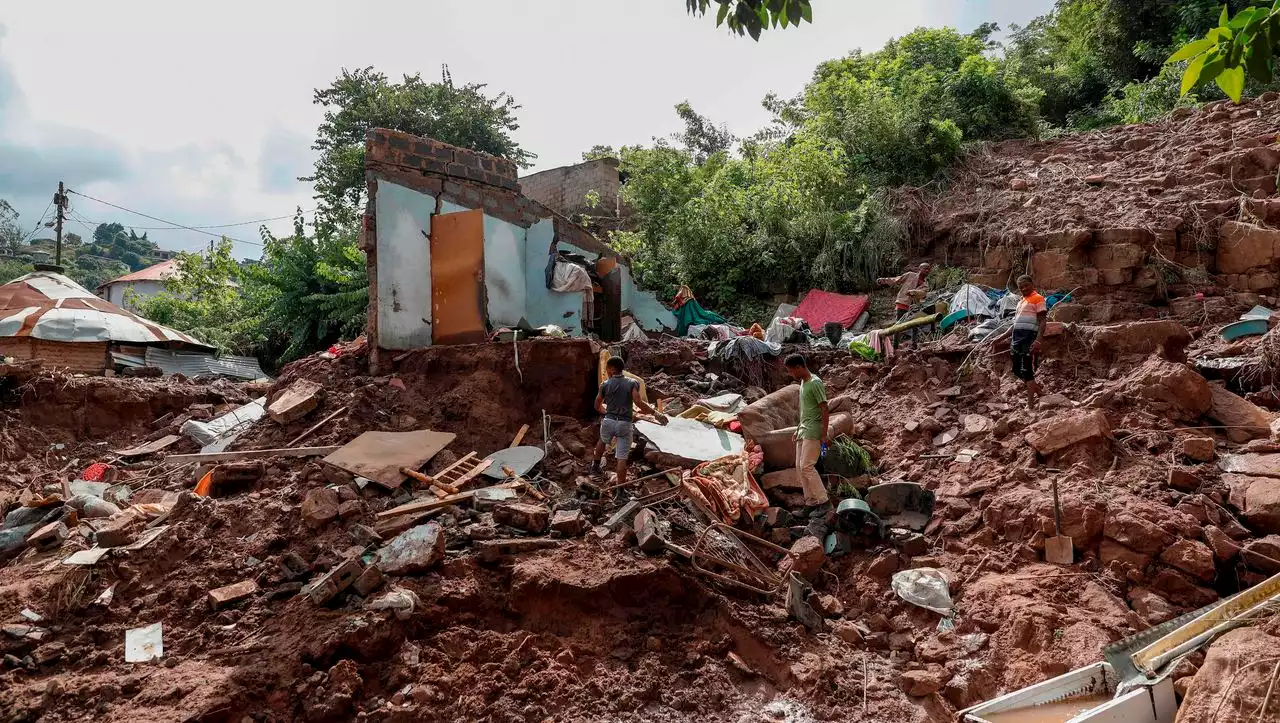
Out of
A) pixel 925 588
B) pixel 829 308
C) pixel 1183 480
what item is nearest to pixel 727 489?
pixel 925 588

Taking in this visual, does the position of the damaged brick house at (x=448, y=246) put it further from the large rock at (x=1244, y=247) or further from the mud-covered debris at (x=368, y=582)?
the large rock at (x=1244, y=247)

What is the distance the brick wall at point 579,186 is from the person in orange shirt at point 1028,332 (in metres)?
13.4

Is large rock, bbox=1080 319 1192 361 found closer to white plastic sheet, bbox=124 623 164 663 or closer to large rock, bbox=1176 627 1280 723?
large rock, bbox=1176 627 1280 723

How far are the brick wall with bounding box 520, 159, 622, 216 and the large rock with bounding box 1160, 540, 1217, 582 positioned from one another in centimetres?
1598

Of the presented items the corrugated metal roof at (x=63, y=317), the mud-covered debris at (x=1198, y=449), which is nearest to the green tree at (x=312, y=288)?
the corrugated metal roof at (x=63, y=317)

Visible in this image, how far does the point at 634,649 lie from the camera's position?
176 inches

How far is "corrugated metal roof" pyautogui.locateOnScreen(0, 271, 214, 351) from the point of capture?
13422mm

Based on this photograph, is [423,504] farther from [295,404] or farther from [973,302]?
[973,302]

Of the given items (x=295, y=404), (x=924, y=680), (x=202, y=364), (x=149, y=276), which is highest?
(x=149, y=276)

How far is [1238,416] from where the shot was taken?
18.1ft

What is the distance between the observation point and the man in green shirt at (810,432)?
5699mm

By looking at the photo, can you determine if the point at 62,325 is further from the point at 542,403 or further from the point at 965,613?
the point at 965,613

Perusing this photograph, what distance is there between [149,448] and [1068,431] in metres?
10.2

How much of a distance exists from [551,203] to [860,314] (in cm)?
1151
